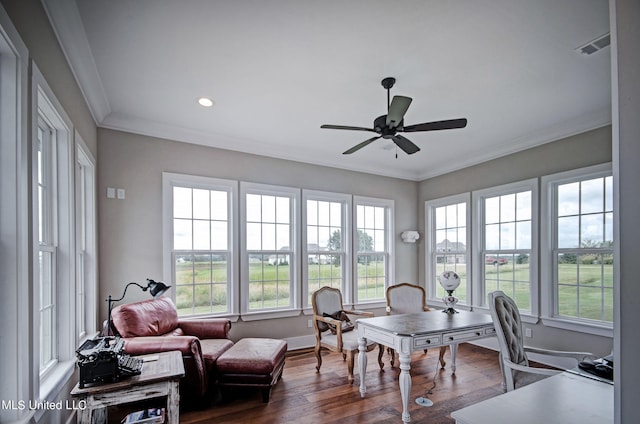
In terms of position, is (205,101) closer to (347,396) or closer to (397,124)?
(397,124)

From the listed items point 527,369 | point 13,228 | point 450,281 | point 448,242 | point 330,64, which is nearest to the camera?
point 13,228

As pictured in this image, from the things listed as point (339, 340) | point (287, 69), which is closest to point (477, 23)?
point (287, 69)

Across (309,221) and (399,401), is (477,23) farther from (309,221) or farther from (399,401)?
(309,221)

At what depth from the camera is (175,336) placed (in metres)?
3.13

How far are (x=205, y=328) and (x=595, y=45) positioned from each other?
13.6 feet

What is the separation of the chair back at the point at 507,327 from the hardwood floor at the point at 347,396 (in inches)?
32.3

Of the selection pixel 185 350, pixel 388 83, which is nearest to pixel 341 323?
pixel 185 350

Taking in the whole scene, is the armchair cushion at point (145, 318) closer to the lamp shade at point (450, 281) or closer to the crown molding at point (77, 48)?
the crown molding at point (77, 48)

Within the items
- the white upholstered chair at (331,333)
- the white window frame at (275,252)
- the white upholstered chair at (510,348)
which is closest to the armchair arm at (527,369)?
the white upholstered chair at (510,348)

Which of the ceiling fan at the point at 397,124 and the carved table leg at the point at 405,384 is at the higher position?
the ceiling fan at the point at 397,124

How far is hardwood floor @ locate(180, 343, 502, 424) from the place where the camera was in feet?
9.60

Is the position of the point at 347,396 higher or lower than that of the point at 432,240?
lower

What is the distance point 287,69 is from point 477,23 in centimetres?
141

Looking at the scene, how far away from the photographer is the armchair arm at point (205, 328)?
374 centimetres
